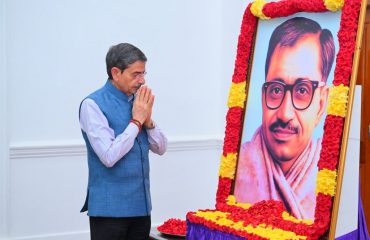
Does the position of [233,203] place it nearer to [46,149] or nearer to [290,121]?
[290,121]

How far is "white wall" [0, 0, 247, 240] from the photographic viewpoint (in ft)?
15.9

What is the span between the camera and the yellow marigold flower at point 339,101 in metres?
2.70

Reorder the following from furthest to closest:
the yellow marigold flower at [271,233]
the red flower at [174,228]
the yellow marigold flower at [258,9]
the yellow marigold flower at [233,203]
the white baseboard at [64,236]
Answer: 1. the white baseboard at [64,236]
2. the red flower at [174,228]
3. the yellow marigold flower at [258,9]
4. the yellow marigold flower at [233,203]
5. the yellow marigold flower at [271,233]

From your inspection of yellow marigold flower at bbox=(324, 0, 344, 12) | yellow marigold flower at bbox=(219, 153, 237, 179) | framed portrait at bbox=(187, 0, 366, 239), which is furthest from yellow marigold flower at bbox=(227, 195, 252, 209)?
yellow marigold flower at bbox=(324, 0, 344, 12)

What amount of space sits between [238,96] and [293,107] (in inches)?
15.1

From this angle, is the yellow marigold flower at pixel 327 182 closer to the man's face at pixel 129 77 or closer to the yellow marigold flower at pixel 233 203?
the yellow marigold flower at pixel 233 203

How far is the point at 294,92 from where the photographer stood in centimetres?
304

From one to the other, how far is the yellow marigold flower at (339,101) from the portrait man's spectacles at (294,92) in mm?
166

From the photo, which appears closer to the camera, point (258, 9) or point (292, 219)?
point (292, 219)

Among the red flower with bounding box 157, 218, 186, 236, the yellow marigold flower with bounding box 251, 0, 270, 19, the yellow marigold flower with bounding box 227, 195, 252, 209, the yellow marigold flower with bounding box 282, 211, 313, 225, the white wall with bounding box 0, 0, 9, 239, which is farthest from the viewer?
the white wall with bounding box 0, 0, 9, 239

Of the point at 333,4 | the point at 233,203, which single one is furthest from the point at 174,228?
the point at 333,4

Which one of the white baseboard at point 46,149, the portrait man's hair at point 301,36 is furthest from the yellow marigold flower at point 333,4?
the white baseboard at point 46,149

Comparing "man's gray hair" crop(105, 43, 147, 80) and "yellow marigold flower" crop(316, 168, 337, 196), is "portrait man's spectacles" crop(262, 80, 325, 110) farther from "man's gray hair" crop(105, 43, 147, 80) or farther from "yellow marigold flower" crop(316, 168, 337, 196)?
"man's gray hair" crop(105, 43, 147, 80)

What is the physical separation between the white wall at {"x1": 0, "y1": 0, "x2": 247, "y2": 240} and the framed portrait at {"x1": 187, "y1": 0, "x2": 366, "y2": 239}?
2092 mm
